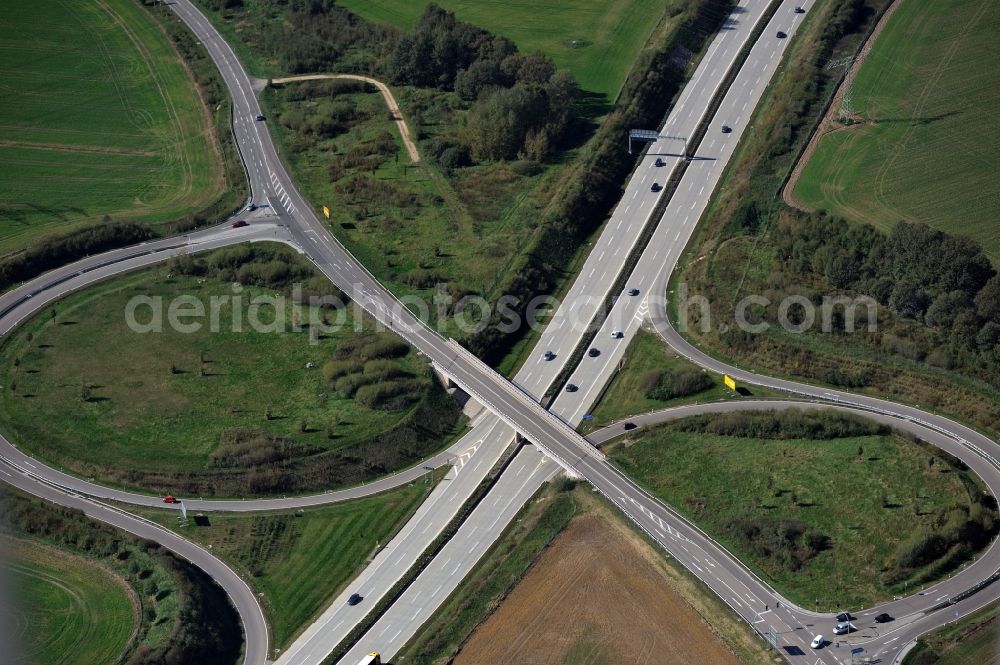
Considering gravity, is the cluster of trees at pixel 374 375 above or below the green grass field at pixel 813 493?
above

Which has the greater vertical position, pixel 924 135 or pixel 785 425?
pixel 924 135

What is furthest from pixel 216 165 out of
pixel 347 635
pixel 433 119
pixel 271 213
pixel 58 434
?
pixel 347 635

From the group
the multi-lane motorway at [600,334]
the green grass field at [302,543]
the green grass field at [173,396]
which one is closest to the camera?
the multi-lane motorway at [600,334]

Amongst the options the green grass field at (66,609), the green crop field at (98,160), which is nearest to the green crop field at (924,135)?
the green crop field at (98,160)

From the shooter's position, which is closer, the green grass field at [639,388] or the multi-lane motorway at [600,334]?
the multi-lane motorway at [600,334]

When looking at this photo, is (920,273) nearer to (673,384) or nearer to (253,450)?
(673,384)

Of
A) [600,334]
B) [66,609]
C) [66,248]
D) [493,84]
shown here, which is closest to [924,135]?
[600,334]

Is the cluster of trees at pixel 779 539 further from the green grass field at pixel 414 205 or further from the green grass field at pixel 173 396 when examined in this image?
the green grass field at pixel 414 205
